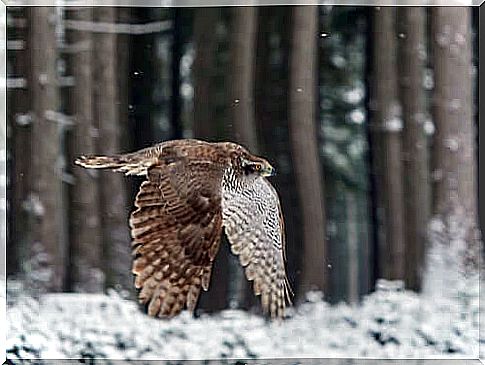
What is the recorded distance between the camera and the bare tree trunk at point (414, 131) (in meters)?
1.66

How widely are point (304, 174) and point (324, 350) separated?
16.4 inches

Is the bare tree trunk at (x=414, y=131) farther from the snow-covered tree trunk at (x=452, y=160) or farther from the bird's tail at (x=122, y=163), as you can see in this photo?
the bird's tail at (x=122, y=163)

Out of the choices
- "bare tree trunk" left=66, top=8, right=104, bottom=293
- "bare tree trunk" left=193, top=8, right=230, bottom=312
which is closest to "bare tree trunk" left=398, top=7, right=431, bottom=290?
"bare tree trunk" left=193, top=8, right=230, bottom=312

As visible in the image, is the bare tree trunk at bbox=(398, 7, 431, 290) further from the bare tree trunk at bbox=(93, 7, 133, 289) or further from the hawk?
the bare tree trunk at bbox=(93, 7, 133, 289)

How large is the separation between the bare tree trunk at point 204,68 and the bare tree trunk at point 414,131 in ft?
1.47

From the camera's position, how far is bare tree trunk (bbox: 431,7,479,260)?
1.66 metres

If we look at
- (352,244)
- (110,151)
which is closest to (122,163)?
(110,151)

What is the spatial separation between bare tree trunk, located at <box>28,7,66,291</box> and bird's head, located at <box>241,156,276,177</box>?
45 centimetres

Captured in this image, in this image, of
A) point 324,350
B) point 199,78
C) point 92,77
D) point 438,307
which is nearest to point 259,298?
point 324,350

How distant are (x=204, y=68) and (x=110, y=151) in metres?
0.30

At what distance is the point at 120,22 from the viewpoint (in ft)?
5.56

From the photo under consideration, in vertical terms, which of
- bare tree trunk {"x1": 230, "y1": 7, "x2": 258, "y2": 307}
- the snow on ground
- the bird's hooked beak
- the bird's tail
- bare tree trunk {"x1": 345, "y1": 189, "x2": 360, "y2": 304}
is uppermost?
bare tree trunk {"x1": 230, "y1": 7, "x2": 258, "y2": 307}

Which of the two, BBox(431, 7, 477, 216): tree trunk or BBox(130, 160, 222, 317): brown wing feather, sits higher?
BBox(431, 7, 477, 216): tree trunk

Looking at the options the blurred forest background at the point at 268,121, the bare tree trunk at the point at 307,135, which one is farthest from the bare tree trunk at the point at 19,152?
the bare tree trunk at the point at 307,135
